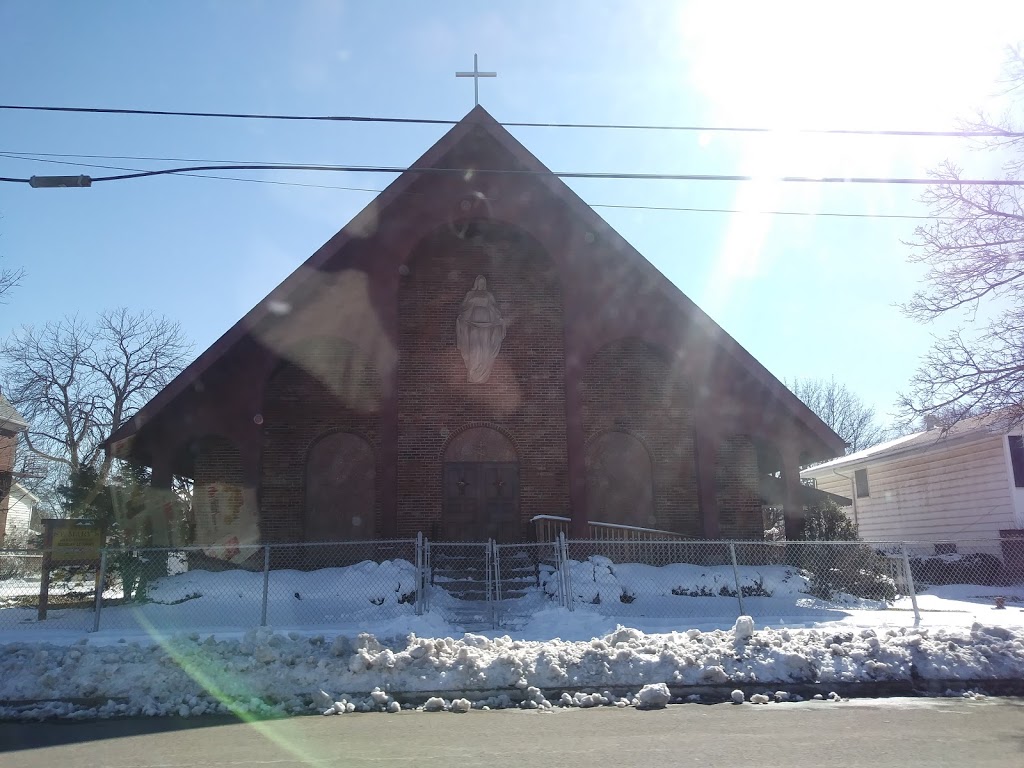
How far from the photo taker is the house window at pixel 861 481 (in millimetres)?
26705

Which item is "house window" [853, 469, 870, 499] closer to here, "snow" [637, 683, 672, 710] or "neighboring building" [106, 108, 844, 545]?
"neighboring building" [106, 108, 844, 545]

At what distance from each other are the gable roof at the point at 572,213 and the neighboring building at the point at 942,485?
393 centimetres

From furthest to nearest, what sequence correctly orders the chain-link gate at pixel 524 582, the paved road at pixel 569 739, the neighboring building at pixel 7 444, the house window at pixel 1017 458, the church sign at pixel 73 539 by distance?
the neighboring building at pixel 7 444
the house window at pixel 1017 458
the church sign at pixel 73 539
the chain-link gate at pixel 524 582
the paved road at pixel 569 739

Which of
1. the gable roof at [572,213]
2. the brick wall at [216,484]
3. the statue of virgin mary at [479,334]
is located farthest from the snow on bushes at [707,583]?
the brick wall at [216,484]

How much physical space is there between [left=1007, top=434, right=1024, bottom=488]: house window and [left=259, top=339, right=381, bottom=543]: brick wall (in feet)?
49.6

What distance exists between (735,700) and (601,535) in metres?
7.25

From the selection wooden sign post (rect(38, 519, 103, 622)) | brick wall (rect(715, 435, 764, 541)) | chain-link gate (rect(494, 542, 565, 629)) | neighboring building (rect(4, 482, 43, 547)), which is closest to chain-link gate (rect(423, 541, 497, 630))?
chain-link gate (rect(494, 542, 565, 629))

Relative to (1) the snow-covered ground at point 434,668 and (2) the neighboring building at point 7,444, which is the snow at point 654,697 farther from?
(2) the neighboring building at point 7,444

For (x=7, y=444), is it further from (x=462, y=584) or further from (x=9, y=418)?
(x=462, y=584)

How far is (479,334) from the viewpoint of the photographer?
15266mm

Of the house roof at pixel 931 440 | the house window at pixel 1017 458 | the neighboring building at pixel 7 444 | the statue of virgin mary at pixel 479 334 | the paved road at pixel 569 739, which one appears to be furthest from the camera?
the neighboring building at pixel 7 444

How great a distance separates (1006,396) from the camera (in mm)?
12789

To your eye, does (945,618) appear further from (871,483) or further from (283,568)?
(871,483)

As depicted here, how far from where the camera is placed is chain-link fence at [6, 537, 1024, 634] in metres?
10.8
